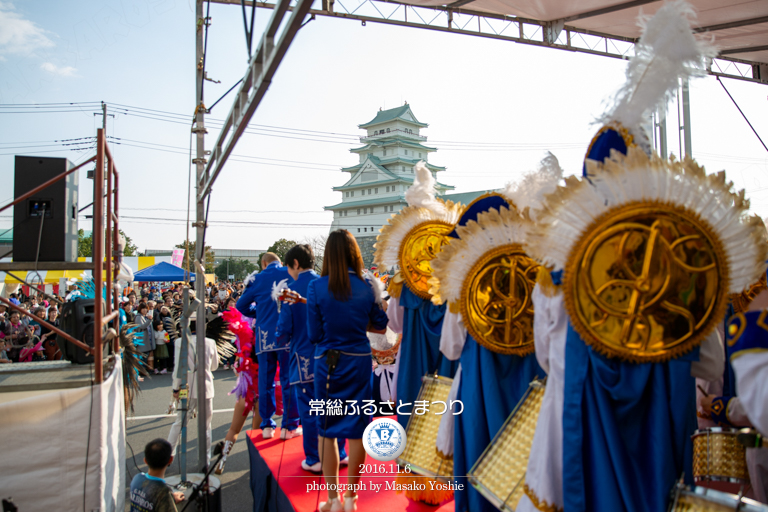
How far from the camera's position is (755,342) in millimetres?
1291

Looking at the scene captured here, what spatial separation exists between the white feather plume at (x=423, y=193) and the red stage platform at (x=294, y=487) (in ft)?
5.72

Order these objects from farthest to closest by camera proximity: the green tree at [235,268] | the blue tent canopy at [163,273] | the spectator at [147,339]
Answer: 1. the green tree at [235,268]
2. the blue tent canopy at [163,273]
3. the spectator at [147,339]

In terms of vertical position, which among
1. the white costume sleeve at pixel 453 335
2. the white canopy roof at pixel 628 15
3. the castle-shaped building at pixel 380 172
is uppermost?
the castle-shaped building at pixel 380 172

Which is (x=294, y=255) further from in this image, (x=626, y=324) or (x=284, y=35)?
(x=626, y=324)

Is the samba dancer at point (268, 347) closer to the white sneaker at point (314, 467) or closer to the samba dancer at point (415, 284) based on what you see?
the white sneaker at point (314, 467)

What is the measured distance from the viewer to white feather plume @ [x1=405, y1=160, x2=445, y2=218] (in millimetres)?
3461

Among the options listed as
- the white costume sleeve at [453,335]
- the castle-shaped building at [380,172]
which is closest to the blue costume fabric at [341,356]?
the white costume sleeve at [453,335]

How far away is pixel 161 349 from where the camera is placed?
8.67 metres

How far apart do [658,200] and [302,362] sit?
2597 mm

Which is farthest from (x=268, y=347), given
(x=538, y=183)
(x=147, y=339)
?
(x=147, y=339)

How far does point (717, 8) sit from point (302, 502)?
Result: 6.32 metres

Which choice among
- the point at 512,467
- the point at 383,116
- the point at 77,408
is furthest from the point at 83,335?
the point at 383,116

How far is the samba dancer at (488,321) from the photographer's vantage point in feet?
7.06

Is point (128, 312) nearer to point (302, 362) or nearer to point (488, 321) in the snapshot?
point (302, 362)
